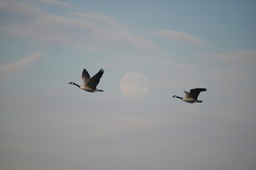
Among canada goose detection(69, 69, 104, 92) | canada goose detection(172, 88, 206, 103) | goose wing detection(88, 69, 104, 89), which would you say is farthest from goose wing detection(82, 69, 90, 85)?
canada goose detection(172, 88, 206, 103)

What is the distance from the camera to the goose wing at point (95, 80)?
48.4 meters

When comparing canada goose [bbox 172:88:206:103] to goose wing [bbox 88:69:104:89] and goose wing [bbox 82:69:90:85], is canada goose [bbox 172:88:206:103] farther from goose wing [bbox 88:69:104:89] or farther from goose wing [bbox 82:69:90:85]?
goose wing [bbox 82:69:90:85]

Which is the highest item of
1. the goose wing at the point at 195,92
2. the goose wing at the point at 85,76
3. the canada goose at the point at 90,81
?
the goose wing at the point at 195,92

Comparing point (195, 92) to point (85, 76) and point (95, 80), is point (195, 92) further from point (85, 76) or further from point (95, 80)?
point (85, 76)

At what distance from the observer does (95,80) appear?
49469mm

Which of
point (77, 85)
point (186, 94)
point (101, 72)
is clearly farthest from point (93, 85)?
point (186, 94)

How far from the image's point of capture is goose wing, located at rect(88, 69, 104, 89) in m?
48.4

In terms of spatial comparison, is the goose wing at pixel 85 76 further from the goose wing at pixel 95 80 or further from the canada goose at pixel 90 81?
the goose wing at pixel 95 80

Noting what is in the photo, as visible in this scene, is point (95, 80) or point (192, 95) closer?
point (95, 80)

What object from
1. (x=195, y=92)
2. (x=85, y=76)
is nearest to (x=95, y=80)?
(x=85, y=76)

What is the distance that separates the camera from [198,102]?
56.3 m

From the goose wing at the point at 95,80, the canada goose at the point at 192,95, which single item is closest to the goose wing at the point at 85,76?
the goose wing at the point at 95,80

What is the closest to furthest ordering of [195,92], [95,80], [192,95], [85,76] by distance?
1. [95,80]
2. [85,76]
3. [195,92]
4. [192,95]

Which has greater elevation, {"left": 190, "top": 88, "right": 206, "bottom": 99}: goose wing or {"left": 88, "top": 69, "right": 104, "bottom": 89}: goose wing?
{"left": 190, "top": 88, "right": 206, "bottom": 99}: goose wing
